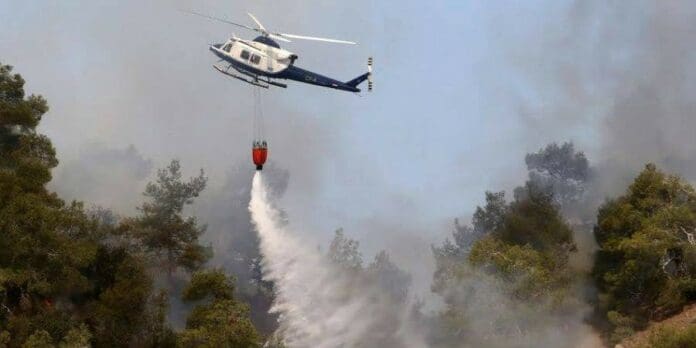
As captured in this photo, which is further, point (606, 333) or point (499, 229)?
point (499, 229)

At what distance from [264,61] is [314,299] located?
21.9m

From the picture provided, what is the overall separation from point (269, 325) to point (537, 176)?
220 feet

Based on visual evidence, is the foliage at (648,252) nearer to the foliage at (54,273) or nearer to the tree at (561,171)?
the foliage at (54,273)

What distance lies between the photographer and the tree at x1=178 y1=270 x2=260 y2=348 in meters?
48.9

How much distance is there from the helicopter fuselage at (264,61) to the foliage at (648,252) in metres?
27.1

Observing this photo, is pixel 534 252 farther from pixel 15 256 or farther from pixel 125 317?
pixel 15 256

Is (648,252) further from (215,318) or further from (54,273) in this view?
(54,273)

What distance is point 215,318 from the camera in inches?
1980

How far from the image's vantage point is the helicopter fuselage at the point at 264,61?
65.4 m

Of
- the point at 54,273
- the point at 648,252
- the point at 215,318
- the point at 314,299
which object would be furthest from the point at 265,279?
the point at 648,252

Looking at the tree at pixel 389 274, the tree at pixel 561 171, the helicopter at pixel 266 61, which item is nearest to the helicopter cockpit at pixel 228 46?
the helicopter at pixel 266 61

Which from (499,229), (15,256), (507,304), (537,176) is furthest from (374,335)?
(537,176)

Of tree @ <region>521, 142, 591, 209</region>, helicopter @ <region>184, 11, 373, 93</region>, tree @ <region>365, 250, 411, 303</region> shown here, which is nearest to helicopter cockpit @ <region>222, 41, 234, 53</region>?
helicopter @ <region>184, 11, 373, 93</region>

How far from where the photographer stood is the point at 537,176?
13712cm
